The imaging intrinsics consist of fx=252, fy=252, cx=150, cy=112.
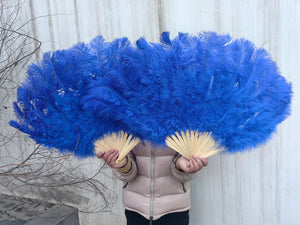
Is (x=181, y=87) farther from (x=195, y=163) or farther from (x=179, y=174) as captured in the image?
(x=179, y=174)

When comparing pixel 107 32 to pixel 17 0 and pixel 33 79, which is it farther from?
pixel 17 0

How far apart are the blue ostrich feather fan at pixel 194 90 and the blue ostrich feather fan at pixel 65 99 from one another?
88 mm

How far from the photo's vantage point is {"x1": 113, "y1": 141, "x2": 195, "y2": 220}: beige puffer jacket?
1157 mm

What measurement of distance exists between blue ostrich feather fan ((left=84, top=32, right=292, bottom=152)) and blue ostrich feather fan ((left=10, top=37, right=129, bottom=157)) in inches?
3.4

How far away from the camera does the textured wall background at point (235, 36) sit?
4.49ft

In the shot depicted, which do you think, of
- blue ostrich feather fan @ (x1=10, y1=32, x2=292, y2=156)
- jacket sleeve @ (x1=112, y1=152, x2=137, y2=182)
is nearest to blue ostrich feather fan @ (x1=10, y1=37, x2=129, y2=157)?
blue ostrich feather fan @ (x1=10, y1=32, x2=292, y2=156)

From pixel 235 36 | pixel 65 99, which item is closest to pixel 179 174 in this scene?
pixel 65 99

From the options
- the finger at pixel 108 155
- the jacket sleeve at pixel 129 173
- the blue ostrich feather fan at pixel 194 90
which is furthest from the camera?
the jacket sleeve at pixel 129 173

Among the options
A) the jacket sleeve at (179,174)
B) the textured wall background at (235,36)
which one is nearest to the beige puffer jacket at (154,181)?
the jacket sleeve at (179,174)

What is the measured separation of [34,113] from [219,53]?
83 centimetres

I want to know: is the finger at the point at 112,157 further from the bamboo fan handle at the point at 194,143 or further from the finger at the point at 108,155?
the bamboo fan handle at the point at 194,143

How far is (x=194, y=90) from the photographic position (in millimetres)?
952

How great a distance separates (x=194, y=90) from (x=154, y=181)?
49 centimetres

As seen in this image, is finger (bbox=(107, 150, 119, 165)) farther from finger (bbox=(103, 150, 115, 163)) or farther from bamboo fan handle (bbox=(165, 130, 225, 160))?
bamboo fan handle (bbox=(165, 130, 225, 160))
